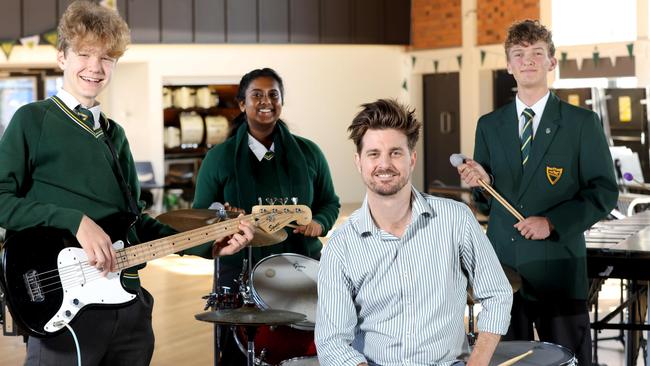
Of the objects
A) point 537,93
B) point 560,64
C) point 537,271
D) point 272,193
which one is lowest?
point 537,271

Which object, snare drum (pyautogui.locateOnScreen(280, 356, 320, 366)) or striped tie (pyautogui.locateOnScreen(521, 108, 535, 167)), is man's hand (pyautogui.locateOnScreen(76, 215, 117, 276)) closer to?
snare drum (pyautogui.locateOnScreen(280, 356, 320, 366))

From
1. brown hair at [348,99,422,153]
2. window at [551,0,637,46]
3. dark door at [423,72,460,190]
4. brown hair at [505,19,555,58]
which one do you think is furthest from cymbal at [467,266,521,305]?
dark door at [423,72,460,190]

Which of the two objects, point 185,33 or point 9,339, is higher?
point 185,33

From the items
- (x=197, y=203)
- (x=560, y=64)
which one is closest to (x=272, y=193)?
(x=197, y=203)

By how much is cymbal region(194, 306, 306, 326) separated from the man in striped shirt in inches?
31.2

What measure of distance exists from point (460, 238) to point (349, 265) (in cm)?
31

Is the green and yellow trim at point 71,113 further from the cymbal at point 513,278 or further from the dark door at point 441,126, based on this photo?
the dark door at point 441,126

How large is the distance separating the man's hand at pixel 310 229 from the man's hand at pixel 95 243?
1209mm

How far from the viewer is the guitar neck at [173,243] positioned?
2887 millimetres

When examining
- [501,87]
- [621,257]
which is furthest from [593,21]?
[621,257]

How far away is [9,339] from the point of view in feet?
22.2

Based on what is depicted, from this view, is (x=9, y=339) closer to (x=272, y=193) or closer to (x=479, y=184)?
(x=272, y=193)

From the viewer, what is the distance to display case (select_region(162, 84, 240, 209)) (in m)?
13.3

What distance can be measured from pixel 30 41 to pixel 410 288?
33.0ft
